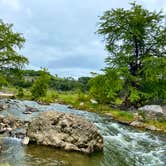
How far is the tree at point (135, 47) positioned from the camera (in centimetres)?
5009

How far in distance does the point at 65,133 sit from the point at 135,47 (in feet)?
114

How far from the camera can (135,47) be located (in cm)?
5388

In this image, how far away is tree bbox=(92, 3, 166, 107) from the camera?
164 ft

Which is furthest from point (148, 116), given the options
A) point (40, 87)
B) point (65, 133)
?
point (40, 87)

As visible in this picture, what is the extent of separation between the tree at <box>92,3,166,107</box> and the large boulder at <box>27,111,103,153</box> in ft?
92.6

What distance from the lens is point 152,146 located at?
24969mm

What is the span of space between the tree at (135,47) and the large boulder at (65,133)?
28.2 m

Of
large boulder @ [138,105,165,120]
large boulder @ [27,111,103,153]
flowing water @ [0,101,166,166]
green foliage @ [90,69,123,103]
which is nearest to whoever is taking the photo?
flowing water @ [0,101,166,166]

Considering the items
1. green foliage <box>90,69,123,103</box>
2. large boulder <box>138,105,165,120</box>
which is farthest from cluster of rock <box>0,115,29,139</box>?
green foliage <box>90,69,123,103</box>

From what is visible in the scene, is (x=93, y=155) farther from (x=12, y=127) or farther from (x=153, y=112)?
(x=153, y=112)

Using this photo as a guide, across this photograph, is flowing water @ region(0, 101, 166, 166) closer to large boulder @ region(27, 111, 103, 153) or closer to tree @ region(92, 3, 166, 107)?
large boulder @ region(27, 111, 103, 153)

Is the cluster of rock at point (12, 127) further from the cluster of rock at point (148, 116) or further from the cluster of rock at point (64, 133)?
the cluster of rock at point (148, 116)

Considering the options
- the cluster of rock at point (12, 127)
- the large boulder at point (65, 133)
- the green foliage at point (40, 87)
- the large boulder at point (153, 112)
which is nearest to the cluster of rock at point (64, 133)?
the large boulder at point (65, 133)

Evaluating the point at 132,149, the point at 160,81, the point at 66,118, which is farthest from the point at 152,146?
the point at 160,81
